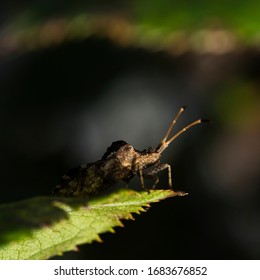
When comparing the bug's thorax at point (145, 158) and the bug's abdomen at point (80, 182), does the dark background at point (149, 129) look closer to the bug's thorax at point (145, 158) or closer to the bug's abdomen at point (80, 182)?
the bug's thorax at point (145, 158)

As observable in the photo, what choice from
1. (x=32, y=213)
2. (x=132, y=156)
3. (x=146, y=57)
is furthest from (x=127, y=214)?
(x=146, y=57)

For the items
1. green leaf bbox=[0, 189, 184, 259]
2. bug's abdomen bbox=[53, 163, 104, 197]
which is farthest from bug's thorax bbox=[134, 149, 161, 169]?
green leaf bbox=[0, 189, 184, 259]

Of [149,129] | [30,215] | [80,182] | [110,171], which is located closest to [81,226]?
[30,215]

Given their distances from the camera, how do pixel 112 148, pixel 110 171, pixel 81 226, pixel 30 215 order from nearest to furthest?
pixel 30 215
pixel 81 226
pixel 110 171
pixel 112 148

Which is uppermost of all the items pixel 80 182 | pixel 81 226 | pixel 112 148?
pixel 112 148

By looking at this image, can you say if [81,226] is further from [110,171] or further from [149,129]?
[149,129]

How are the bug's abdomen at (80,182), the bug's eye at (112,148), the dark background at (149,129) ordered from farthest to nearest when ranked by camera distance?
the dark background at (149,129)
the bug's eye at (112,148)
the bug's abdomen at (80,182)

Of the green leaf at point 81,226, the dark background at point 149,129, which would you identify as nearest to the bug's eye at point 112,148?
the green leaf at point 81,226
